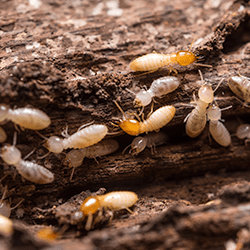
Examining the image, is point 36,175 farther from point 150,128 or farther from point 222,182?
point 222,182

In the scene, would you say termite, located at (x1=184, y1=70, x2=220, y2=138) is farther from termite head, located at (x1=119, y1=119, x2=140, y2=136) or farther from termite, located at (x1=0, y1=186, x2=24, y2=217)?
termite, located at (x1=0, y1=186, x2=24, y2=217)

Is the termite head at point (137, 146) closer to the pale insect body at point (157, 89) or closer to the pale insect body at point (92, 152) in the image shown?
the pale insect body at point (92, 152)

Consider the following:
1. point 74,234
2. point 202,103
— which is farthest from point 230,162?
point 74,234

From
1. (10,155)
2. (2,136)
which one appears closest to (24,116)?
(2,136)

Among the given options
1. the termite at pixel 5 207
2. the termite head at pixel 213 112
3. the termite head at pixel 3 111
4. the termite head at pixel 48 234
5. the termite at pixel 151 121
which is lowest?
the termite head at pixel 48 234

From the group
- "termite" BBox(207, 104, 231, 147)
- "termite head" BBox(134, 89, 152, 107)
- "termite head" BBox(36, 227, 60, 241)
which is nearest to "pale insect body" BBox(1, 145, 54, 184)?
"termite head" BBox(36, 227, 60, 241)

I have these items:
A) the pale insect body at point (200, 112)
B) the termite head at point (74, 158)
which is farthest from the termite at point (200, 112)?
the termite head at point (74, 158)
